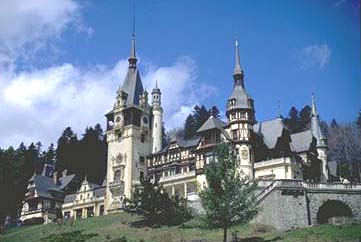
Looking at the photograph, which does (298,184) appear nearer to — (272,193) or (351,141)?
(272,193)

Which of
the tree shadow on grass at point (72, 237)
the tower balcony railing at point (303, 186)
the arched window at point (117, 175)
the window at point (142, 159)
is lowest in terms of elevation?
the tree shadow on grass at point (72, 237)

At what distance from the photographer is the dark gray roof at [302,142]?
62.8 metres

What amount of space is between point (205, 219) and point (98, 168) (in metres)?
61.6

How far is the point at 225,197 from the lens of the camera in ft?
113

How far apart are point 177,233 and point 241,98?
76.2 feet

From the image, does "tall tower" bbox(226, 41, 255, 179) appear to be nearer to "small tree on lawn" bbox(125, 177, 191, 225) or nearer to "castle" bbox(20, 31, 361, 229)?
"castle" bbox(20, 31, 361, 229)

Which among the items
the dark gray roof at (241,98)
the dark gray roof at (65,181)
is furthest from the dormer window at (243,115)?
the dark gray roof at (65,181)

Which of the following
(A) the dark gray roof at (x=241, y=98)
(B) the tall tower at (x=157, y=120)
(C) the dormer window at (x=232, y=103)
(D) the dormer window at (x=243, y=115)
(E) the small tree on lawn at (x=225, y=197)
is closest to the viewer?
(E) the small tree on lawn at (x=225, y=197)

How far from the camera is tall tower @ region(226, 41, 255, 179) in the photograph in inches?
2286

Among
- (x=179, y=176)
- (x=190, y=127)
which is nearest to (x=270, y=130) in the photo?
(x=179, y=176)

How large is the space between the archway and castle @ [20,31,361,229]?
94 mm

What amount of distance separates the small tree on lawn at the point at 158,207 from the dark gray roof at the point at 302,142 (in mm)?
20094

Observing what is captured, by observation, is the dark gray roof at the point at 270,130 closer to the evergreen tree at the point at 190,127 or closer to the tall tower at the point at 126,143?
the tall tower at the point at 126,143

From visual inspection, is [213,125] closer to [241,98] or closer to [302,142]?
[241,98]
